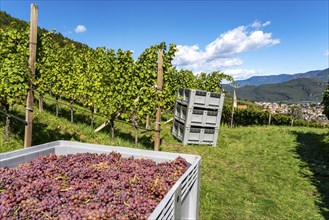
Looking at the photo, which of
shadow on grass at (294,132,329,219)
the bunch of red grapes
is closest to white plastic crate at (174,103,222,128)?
shadow on grass at (294,132,329,219)

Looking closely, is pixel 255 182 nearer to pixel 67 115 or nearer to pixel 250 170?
pixel 250 170

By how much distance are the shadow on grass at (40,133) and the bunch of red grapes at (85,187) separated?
553 centimetres

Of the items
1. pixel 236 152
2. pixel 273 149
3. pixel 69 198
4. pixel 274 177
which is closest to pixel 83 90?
pixel 236 152

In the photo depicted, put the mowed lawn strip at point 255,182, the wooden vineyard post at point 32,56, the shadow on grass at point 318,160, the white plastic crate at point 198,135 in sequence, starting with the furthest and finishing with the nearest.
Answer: the white plastic crate at point 198,135, the shadow on grass at point 318,160, the mowed lawn strip at point 255,182, the wooden vineyard post at point 32,56

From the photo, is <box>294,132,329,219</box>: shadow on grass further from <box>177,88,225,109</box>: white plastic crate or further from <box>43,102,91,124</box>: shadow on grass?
<box>43,102,91,124</box>: shadow on grass

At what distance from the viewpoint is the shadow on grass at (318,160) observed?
7094 millimetres

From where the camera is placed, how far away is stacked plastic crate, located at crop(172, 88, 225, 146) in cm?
1138

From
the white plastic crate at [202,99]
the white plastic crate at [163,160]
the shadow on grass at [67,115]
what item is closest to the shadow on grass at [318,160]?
the white plastic crate at [202,99]

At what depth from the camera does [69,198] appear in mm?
2174

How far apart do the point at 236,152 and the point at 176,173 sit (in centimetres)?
911

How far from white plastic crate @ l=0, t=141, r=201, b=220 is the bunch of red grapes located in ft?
0.45

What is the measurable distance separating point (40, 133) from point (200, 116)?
622 cm

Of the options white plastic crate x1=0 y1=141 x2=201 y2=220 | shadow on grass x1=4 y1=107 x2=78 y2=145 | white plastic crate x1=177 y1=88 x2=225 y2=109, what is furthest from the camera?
white plastic crate x1=177 y1=88 x2=225 y2=109

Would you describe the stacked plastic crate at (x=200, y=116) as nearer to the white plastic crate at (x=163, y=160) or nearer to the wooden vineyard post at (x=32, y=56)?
the wooden vineyard post at (x=32, y=56)
